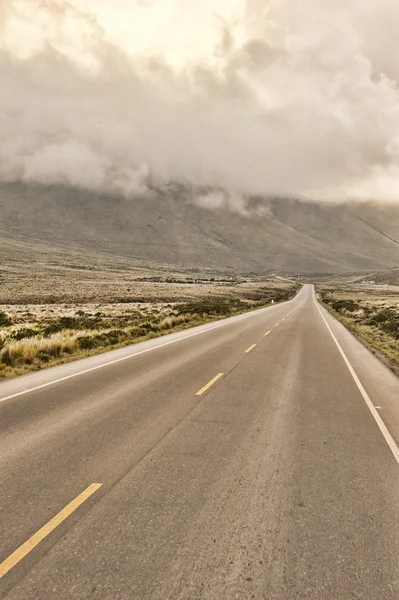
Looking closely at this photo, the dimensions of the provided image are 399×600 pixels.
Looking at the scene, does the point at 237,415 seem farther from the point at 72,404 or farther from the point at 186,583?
the point at 186,583

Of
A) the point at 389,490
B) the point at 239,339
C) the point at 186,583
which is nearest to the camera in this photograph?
the point at 186,583

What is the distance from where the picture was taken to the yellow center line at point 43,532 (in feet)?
12.4

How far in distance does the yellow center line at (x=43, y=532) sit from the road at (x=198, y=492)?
2cm

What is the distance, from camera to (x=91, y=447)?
6543mm

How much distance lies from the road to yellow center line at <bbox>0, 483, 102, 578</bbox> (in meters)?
0.02

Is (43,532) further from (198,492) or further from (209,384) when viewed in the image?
(209,384)

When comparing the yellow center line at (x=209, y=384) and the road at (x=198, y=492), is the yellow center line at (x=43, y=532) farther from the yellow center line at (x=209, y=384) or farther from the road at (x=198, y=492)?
the yellow center line at (x=209, y=384)

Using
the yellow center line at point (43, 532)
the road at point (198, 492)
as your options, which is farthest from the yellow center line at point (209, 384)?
the yellow center line at point (43, 532)

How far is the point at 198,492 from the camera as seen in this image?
5.14 m

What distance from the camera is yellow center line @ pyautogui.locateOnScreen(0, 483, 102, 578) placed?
149 inches

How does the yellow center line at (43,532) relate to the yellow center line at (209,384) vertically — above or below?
above

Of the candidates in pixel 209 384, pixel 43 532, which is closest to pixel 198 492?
pixel 43 532

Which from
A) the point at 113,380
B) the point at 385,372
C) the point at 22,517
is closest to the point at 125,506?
the point at 22,517

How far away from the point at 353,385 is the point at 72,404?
308 inches
